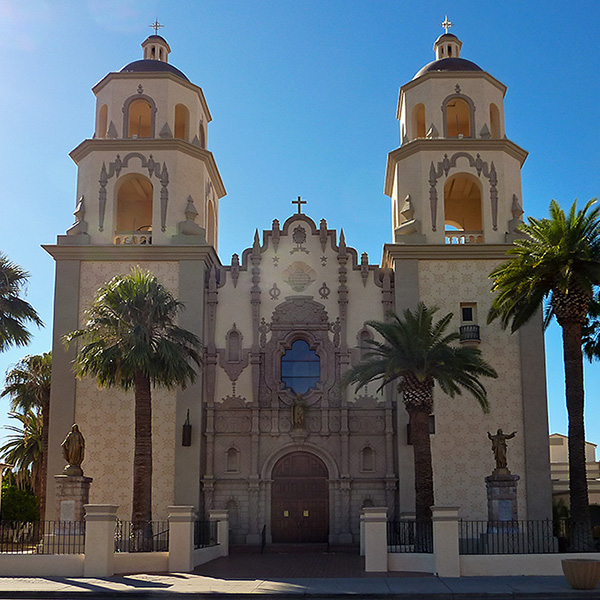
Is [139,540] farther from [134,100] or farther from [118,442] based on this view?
[134,100]

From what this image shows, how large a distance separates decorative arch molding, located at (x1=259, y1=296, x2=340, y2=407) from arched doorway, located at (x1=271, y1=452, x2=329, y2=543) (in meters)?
2.33

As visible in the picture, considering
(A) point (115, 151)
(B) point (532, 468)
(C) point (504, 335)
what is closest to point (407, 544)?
(B) point (532, 468)

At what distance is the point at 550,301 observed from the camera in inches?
1129

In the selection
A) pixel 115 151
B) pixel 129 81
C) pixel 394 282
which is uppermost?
pixel 129 81

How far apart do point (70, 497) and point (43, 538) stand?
1.47 metres

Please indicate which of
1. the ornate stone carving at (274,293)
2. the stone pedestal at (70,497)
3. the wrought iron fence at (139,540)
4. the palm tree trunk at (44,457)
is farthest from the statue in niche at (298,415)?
the palm tree trunk at (44,457)

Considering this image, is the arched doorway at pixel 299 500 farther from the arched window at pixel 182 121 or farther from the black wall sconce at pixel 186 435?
the arched window at pixel 182 121

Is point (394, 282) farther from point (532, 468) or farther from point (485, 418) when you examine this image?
point (532, 468)

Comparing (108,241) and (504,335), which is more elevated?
(108,241)

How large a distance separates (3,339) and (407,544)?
16.2m

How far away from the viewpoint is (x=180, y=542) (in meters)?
24.7

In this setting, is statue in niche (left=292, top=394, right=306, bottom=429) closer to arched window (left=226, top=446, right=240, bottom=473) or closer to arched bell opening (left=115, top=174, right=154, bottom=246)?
arched window (left=226, top=446, right=240, bottom=473)

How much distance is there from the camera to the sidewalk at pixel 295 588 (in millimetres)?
19734

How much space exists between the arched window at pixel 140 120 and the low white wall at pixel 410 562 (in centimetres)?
2234
